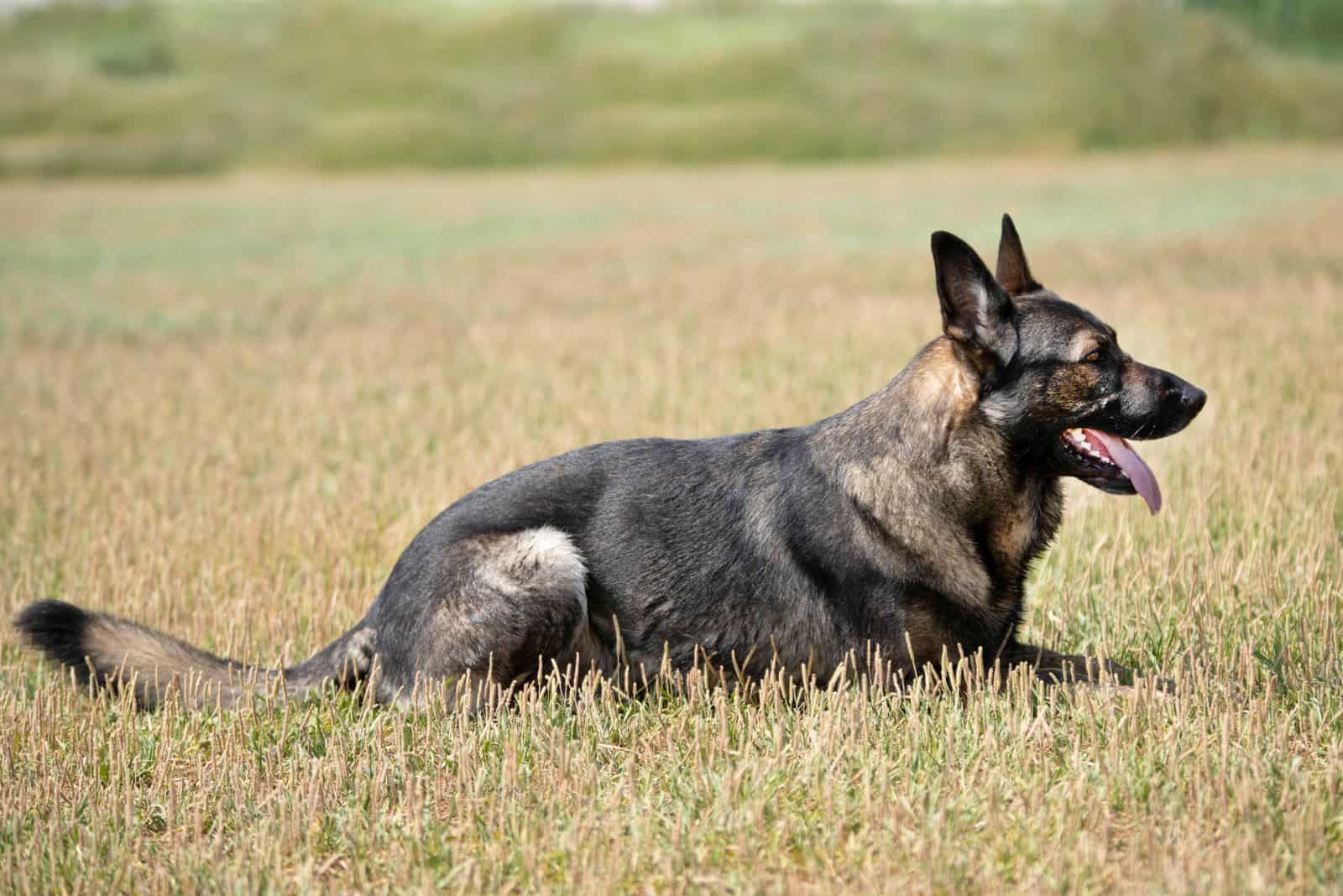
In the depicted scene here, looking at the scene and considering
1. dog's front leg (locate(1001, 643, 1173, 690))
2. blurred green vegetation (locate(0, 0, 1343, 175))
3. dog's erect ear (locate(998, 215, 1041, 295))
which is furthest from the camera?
blurred green vegetation (locate(0, 0, 1343, 175))

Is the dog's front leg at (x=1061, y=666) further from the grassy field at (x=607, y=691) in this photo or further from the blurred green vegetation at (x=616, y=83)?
the blurred green vegetation at (x=616, y=83)

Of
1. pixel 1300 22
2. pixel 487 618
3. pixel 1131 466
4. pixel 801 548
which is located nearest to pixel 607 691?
pixel 487 618

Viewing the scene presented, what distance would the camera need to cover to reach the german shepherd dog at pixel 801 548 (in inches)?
188

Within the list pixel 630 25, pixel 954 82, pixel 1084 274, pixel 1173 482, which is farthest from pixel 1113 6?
pixel 1173 482

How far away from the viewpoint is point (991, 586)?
4.86m

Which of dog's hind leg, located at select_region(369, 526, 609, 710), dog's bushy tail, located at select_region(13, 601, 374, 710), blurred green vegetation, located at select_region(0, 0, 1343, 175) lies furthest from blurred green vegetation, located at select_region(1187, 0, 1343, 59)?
dog's bushy tail, located at select_region(13, 601, 374, 710)

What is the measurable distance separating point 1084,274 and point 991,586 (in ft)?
44.7

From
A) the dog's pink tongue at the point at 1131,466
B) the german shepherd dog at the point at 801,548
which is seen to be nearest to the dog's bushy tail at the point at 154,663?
the german shepherd dog at the point at 801,548

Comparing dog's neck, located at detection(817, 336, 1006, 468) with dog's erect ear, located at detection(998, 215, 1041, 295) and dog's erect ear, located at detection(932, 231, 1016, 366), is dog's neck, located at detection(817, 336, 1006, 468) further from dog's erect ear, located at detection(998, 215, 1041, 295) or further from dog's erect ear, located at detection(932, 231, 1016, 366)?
dog's erect ear, located at detection(998, 215, 1041, 295)

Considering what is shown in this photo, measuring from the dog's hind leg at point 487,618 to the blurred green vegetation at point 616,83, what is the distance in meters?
48.4

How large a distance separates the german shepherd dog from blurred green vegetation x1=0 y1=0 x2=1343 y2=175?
4831 centimetres

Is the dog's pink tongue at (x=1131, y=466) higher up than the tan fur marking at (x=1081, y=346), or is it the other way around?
the tan fur marking at (x=1081, y=346)

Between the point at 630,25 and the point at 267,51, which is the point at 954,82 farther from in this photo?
the point at 267,51

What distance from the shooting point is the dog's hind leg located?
192 inches
